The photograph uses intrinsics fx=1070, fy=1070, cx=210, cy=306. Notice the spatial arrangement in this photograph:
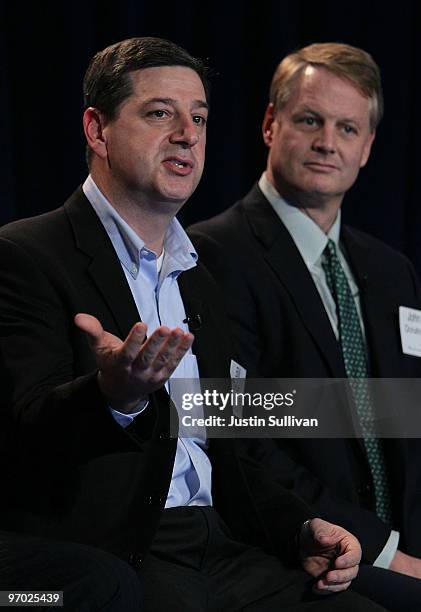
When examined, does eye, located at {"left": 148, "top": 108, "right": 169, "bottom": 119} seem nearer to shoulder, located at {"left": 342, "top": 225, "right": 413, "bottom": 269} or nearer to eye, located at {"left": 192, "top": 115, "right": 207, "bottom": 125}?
eye, located at {"left": 192, "top": 115, "right": 207, "bottom": 125}

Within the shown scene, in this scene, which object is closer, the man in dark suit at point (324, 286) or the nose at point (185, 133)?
the nose at point (185, 133)

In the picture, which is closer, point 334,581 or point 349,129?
point 334,581

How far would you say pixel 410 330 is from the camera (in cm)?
322

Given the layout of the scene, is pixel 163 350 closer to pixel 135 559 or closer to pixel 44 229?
pixel 135 559

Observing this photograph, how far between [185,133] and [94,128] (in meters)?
0.22

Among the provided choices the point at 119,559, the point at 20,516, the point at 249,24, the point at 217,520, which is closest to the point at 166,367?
the point at 119,559

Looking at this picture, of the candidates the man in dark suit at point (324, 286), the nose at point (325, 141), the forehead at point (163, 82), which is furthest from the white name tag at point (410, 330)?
the forehead at point (163, 82)

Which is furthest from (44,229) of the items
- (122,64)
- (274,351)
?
(274,351)

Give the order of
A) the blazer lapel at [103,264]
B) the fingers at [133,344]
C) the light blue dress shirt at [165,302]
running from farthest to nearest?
the light blue dress shirt at [165,302] < the blazer lapel at [103,264] < the fingers at [133,344]

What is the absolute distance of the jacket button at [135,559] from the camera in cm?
205

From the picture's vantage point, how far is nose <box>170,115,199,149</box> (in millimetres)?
2457

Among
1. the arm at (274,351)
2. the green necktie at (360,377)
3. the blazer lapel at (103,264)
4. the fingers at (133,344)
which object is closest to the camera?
the fingers at (133,344)

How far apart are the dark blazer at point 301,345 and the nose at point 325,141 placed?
234mm

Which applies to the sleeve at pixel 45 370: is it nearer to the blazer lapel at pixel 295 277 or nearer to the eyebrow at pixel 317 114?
the blazer lapel at pixel 295 277
